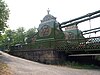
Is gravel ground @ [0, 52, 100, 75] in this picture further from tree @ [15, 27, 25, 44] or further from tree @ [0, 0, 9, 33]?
tree @ [15, 27, 25, 44]

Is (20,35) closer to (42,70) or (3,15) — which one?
(3,15)

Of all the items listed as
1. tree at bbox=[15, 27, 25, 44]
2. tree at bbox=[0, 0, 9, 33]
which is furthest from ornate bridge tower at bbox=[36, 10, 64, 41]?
tree at bbox=[15, 27, 25, 44]

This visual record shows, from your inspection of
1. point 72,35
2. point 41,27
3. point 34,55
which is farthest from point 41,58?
point 72,35

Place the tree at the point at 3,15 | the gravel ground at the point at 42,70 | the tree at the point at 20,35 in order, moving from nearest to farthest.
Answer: the gravel ground at the point at 42,70
the tree at the point at 3,15
the tree at the point at 20,35

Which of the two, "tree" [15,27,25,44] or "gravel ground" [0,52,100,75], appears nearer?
"gravel ground" [0,52,100,75]

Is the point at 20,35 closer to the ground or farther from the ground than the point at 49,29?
farther from the ground

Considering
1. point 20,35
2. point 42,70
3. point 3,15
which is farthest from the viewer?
point 20,35

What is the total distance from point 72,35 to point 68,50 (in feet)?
40.5

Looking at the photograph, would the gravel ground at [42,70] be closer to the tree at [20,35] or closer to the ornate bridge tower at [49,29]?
the ornate bridge tower at [49,29]

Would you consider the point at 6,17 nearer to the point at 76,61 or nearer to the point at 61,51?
the point at 61,51

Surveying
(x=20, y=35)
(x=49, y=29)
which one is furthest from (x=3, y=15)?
(x=20, y=35)

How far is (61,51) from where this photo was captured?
23.5 m

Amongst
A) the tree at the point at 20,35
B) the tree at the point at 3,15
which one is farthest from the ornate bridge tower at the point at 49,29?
the tree at the point at 20,35

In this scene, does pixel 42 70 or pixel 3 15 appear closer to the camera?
pixel 42 70
